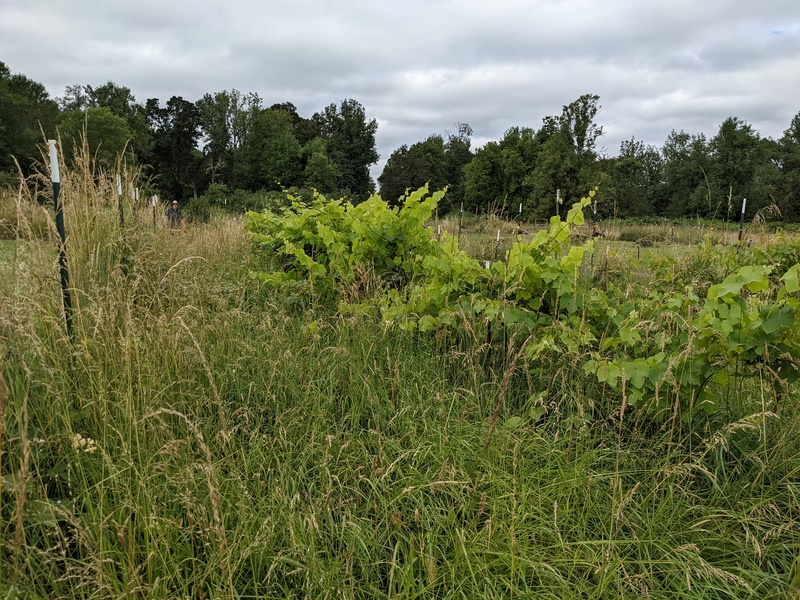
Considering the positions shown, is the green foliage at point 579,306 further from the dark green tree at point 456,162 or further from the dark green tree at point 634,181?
the dark green tree at point 456,162

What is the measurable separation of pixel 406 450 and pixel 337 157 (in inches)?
2284

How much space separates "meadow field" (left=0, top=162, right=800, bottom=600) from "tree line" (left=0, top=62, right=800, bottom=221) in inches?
834

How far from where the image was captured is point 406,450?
1.98m

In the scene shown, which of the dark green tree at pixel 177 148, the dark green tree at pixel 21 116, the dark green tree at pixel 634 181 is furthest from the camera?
the dark green tree at pixel 177 148

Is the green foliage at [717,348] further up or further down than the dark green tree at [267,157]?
further down

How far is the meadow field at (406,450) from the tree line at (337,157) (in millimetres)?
21175

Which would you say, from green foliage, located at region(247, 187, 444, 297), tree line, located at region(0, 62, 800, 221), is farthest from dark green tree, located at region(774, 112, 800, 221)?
green foliage, located at region(247, 187, 444, 297)

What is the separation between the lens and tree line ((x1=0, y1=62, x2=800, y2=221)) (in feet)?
99.3

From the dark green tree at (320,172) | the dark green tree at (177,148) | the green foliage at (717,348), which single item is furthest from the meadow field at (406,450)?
the dark green tree at (320,172)

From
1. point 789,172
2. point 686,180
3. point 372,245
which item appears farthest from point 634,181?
point 372,245

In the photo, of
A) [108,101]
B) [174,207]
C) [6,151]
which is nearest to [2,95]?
[6,151]

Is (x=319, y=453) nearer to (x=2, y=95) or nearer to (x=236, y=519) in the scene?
(x=236, y=519)

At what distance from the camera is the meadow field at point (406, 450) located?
153 centimetres

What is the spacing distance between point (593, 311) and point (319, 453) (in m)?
1.64
